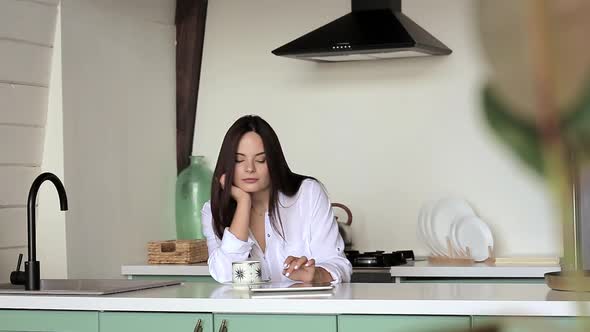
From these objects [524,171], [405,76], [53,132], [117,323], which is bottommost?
[117,323]

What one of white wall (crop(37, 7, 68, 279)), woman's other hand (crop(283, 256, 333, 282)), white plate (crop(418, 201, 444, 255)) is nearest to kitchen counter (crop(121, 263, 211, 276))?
white wall (crop(37, 7, 68, 279))

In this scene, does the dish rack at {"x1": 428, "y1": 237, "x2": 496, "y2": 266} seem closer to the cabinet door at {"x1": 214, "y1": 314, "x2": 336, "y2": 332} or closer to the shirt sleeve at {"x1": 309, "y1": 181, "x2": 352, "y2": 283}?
the shirt sleeve at {"x1": 309, "y1": 181, "x2": 352, "y2": 283}

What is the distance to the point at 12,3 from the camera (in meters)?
3.64

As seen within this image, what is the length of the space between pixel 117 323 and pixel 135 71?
210cm

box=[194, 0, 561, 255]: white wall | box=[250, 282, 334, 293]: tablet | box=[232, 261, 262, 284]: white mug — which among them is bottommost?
box=[250, 282, 334, 293]: tablet

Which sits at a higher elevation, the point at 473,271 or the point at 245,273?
the point at 245,273

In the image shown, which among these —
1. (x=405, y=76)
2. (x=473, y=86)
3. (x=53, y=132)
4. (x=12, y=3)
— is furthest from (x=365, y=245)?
(x=473, y=86)

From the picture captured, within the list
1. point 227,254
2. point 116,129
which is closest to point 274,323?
point 227,254

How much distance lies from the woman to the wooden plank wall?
1027mm

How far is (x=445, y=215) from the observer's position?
13.8 ft

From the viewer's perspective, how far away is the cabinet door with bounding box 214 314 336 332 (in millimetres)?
2332

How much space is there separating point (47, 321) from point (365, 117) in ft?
7.43

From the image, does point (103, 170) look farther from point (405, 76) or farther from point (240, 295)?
point (240, 295)

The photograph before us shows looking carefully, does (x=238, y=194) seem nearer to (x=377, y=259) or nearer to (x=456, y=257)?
(x=377, y=259)
